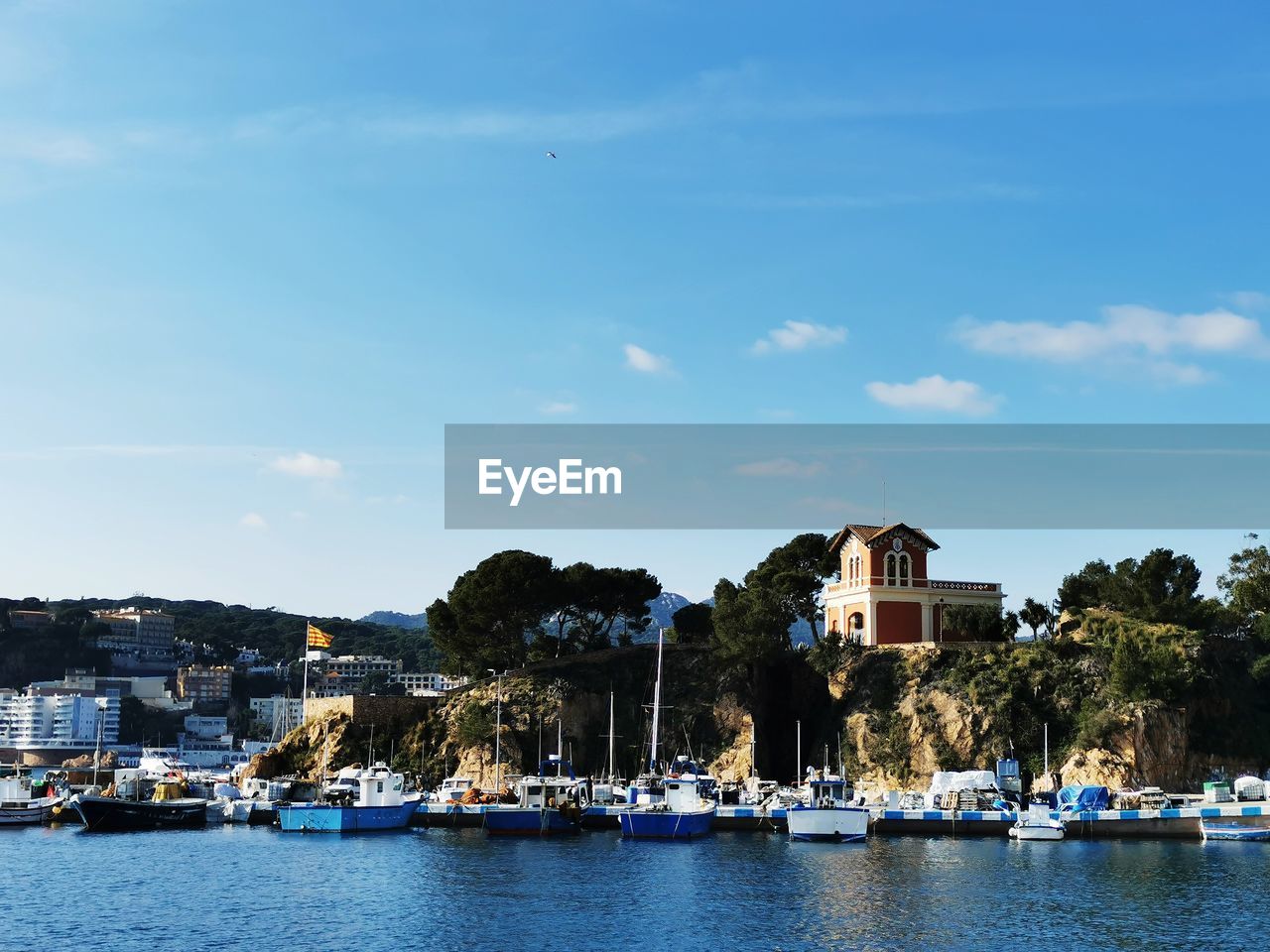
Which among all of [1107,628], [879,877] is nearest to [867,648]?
[1107,628]

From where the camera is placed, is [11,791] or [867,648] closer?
[11,791]

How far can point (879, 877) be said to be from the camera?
6188 cm

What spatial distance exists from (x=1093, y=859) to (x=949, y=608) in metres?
39.4

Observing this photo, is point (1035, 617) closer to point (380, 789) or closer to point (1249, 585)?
point (1249, 585)

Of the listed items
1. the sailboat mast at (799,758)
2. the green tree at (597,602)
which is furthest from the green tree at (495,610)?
the sailboat mast at (799,758)

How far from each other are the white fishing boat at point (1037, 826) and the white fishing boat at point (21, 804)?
69506 millimetres

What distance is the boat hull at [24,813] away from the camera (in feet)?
316

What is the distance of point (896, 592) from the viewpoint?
354 feet

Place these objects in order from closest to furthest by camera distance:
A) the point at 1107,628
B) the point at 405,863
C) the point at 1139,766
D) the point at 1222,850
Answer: the point at 405,863
the point at 1222,850
the point at 1139,766
the point at 1107,628

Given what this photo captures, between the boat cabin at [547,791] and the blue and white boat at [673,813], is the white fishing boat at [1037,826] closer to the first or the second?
the blue and white boat at [673,813]

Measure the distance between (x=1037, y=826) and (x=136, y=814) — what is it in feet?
200

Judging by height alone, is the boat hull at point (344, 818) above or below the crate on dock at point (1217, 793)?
below

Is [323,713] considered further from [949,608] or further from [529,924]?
[529,924]

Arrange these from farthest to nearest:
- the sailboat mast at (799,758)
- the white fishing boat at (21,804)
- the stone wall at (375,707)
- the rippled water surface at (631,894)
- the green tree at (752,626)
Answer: the stone wall at (375,707) < the green tree at (752,626) < the sailboat mast at (799,758) < the white fishing boat at (21,804) < the rippled water surface at (631,894)
